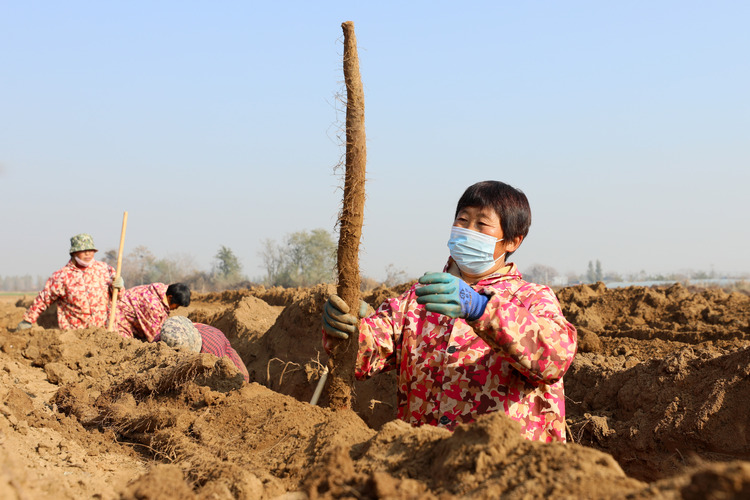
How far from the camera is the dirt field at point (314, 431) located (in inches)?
63.2

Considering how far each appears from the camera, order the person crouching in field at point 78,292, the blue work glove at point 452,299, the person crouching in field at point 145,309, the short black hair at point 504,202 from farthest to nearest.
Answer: the person crouching in field at point 78,292
the person crouching in field at point 145,309
the short black hair at point 504,202
the blue work glove at point 452,299

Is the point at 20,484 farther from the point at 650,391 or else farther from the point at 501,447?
the point at 650,391

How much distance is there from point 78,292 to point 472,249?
5.77 meters

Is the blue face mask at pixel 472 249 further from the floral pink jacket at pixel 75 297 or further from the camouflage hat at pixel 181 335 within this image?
the floral pink jacket at pixel 75 297

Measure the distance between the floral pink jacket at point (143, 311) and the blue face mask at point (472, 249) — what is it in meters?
→ 4.83

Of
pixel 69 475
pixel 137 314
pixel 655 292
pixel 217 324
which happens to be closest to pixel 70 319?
pixel 137 314

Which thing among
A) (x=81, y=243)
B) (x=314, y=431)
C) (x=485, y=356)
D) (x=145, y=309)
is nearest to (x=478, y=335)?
(x=485, y=356)

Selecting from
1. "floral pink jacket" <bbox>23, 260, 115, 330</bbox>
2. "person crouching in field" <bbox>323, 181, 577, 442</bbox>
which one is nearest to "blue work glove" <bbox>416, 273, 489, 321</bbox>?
"person crouching in field" <bbox>323, 181, 577, 442</bbox>

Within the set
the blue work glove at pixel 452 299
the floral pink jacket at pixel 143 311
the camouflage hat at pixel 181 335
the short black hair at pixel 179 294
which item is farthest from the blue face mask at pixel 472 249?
the floral pink jacket at pixel 143 311

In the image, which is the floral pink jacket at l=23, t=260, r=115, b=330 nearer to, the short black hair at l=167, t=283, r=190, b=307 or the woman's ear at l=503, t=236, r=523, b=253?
the short black hair at l=167, t=283, r=190, b=307

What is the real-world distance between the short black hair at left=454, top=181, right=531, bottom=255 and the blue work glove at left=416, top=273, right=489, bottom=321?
0.57 metres

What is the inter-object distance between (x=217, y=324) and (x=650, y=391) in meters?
6.34

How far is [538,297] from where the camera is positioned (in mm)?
2516

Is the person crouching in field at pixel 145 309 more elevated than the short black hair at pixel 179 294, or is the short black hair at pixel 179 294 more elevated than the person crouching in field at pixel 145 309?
the short black hair at pixel 179 294
